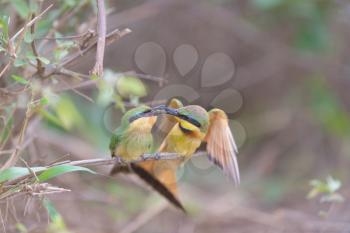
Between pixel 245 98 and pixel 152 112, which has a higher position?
pixel 245 98

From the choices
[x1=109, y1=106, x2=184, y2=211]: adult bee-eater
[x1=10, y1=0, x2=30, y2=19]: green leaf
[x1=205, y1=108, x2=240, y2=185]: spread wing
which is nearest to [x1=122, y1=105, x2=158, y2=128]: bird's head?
[x1=109, y1=106, x2=184, y2=211]: adult bee-eater

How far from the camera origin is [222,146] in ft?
4.95

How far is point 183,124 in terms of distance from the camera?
4.78 feet

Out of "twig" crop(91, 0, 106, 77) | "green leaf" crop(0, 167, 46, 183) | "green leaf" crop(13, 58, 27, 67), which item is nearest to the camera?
"twig" crop(91, 0, 106, 77)

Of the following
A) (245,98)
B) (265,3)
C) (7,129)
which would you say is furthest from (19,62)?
(245,98)

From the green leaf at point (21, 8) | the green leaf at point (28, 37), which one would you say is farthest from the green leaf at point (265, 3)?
the green leaf at point (28, 37)

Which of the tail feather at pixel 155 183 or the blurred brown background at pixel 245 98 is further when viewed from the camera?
the blurred brown background at pixel 245 98

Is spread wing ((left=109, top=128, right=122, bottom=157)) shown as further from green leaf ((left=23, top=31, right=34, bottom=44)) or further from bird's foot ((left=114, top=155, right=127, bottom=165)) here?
green leaf ((left=23, top=31, right=34, bottom=44))

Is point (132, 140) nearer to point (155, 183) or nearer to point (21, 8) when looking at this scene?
point (155, 183)

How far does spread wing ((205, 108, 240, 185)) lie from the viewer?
149cm

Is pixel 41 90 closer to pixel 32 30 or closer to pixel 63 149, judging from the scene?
pixel 32 30

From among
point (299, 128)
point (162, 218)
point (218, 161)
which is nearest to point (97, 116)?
point (162, 218)

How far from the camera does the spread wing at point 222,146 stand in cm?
149

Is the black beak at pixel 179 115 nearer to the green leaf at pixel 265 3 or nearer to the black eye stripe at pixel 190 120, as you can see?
the black eye stripe at pixel 190 120
